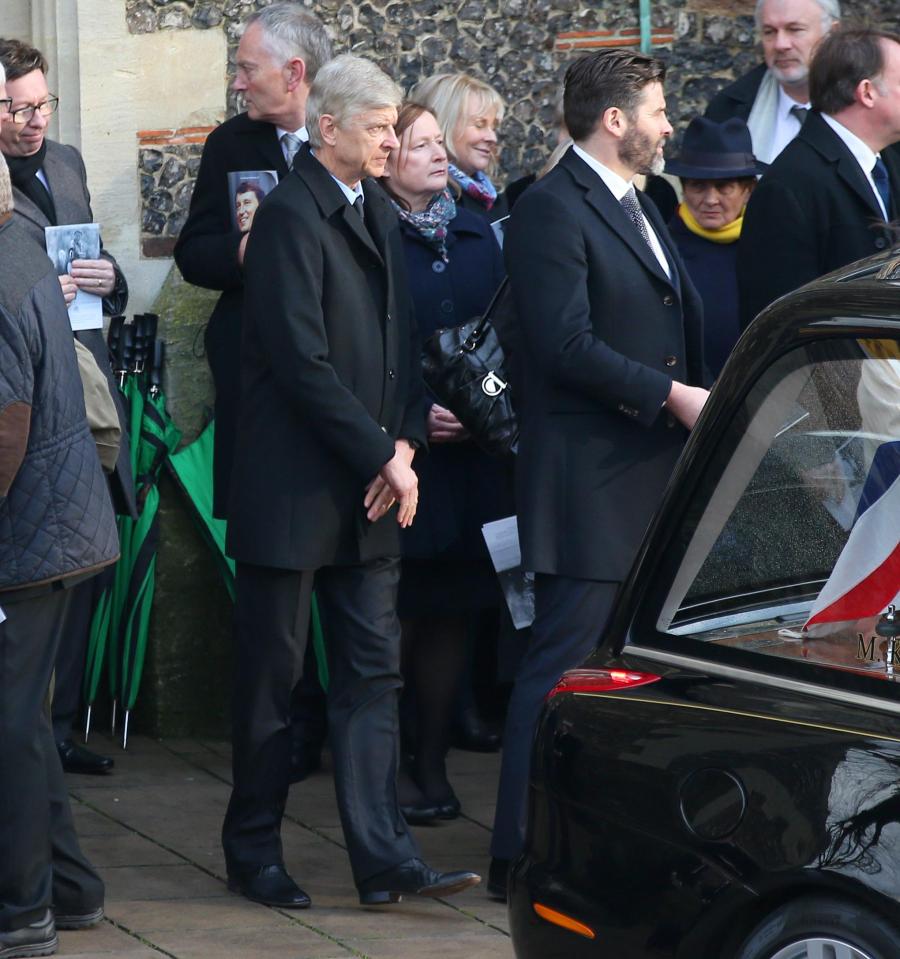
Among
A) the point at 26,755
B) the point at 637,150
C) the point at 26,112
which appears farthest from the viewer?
the point at 26,112

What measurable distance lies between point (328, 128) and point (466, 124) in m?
1.68

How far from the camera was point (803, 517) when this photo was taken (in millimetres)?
3506

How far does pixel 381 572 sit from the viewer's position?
5301 millimetres

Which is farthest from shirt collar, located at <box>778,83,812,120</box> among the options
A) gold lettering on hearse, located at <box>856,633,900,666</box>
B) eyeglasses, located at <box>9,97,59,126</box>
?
gold lettering on hearse, located at <box>856,633,900,666</box>

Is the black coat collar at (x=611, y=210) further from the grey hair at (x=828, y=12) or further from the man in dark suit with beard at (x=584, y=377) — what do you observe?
the grey hair at (x=828, y=12)

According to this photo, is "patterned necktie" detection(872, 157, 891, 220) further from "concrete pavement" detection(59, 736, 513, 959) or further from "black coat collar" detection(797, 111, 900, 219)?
"concrete pavement" detection(59, 736, 513, 959)

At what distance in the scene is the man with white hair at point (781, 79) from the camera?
296 inches

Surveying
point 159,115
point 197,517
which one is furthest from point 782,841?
point 159,115

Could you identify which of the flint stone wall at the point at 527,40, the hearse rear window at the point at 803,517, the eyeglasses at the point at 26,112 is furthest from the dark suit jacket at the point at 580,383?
the flint stone wall at the point at 527,40

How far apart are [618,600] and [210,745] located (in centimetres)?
364

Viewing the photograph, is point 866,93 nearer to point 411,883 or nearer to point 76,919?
point 411,883

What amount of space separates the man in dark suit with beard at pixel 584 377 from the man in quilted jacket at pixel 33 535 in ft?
3.75

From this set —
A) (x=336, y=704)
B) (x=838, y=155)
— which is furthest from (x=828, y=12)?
(x=336, y=704)

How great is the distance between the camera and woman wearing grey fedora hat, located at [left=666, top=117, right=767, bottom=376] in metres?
6.56
